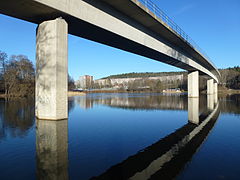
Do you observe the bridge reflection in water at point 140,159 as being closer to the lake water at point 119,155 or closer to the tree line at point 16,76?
the lake water at point 119,155

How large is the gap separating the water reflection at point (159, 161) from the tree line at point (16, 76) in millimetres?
50415

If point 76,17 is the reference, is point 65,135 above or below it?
below

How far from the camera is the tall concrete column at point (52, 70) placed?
13.3m

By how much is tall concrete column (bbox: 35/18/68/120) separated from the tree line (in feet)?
135

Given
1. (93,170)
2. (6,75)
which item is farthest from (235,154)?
(6,75)

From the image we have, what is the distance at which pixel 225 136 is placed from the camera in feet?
30.7

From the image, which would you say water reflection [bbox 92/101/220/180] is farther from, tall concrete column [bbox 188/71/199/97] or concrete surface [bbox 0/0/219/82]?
tall concrete column [bbox 188/71/199/97]

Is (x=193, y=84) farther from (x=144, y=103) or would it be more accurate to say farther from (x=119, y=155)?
(x=119, y=155)

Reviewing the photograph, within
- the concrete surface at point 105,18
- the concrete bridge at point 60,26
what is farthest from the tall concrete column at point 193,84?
the concrete bridge at point 60,26

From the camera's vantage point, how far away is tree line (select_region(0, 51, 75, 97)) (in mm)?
49125

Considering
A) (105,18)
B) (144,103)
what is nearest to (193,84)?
(144,103)

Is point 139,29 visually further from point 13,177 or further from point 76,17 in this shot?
point 13,177

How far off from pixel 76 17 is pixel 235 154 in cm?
1269

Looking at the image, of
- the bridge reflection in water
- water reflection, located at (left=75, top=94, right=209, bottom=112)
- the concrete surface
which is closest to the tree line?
water reflection, located at (left=75, top=94, right=209, bottom=112)
